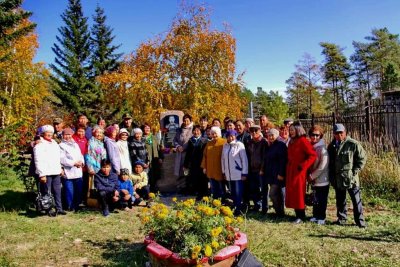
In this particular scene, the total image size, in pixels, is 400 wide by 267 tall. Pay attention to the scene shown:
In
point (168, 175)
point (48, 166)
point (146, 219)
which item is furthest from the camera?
point (168, 175)

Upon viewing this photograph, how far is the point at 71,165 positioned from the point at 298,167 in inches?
166

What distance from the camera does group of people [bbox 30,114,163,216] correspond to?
263 inches

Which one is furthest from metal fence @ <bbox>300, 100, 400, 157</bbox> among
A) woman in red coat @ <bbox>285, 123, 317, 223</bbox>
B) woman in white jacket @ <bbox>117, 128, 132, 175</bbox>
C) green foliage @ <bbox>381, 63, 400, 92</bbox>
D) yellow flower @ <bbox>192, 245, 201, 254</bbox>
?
green foliage @ <bbox>381, 63, 400, 92</bbox>

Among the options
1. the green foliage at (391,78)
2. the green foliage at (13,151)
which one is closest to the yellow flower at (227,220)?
the green foliage at (13,151)

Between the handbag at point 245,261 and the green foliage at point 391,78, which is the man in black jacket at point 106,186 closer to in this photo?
the handbag at point 245,261

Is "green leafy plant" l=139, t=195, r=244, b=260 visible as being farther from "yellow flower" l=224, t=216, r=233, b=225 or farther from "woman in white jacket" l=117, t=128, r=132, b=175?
"woman in white jacket" l=117, t=128, r=132, b=175

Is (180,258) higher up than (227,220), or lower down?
lower down

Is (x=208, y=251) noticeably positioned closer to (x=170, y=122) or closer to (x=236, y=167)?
(x=236, y=167)

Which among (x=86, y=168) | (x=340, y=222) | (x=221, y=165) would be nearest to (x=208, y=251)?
(x=340, y=222)

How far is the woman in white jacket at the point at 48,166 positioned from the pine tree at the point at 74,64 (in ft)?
75.8

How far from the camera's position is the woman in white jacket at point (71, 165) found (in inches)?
271

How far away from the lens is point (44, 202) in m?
6.54

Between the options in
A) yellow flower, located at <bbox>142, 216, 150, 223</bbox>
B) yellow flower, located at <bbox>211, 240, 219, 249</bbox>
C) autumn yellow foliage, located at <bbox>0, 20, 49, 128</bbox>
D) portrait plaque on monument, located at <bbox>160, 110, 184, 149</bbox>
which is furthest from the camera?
autumn yellow foliage, located at <bbox>0, 20, 49, 128</bbox>

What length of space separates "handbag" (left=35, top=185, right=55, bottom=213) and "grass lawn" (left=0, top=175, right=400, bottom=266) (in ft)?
0.60
